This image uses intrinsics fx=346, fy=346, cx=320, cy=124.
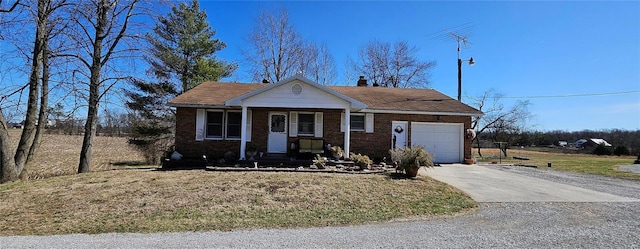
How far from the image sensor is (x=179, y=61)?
18688 millimetres

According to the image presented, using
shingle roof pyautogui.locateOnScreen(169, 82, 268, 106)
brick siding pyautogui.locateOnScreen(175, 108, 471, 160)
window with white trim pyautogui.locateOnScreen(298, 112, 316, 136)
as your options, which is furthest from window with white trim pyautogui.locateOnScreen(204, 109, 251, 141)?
window with white trim pyautogui.locateOnScreen(298, 112, 316, 136)

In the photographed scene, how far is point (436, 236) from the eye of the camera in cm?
531

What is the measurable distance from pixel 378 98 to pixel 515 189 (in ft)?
26.6

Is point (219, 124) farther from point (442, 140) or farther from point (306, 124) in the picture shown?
point (442, 140)

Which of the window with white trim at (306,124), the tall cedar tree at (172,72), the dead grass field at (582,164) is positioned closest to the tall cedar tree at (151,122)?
the tall cedar tree at (172,72)

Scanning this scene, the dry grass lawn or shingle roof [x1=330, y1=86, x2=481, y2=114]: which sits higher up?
shingle roof [x1=330, y1=86, x2=481, y2=114]

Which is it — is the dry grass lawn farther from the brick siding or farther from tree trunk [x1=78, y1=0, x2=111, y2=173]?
the brick siding

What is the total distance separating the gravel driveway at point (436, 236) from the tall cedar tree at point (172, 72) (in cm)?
1607

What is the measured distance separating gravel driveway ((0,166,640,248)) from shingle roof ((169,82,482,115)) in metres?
8.78

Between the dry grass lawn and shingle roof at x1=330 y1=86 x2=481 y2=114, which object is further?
shingle roof at x1=330 y1=86 x2=481 y2=114

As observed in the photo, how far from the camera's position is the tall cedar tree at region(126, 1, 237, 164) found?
68.1 ft

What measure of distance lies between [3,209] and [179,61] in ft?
42.2

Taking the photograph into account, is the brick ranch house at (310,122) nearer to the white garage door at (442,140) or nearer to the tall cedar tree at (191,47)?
the white garage door at (442,140)

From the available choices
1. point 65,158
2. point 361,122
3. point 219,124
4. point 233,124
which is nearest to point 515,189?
point 361,122
